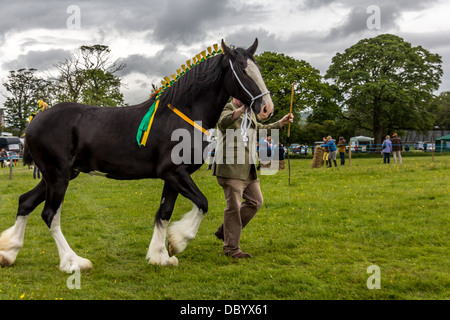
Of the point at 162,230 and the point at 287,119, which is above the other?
the point at 287,119

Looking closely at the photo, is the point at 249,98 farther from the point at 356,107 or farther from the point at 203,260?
the point at 356,107

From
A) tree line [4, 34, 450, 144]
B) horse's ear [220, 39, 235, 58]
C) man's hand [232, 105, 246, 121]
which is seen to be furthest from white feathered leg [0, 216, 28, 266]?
tree line [4, 34, 450, 144]

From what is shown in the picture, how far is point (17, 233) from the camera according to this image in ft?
18.8

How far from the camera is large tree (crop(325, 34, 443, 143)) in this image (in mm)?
45344

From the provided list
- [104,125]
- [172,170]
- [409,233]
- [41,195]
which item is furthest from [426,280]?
[41,195]

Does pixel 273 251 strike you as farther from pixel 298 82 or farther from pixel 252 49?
pixel 298 82

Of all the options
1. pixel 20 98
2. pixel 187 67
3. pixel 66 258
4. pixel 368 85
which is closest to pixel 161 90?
pixel 187 67

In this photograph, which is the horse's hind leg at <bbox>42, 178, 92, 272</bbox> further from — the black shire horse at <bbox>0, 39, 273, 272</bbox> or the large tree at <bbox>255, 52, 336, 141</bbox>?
the large tree at <bbox>255, 52, 336, 141</bbox>

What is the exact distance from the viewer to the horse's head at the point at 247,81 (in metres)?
5.04

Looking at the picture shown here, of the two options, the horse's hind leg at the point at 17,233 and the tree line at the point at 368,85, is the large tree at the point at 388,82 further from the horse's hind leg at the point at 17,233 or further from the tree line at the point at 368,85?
the horse's hind leg at the point at 17,233

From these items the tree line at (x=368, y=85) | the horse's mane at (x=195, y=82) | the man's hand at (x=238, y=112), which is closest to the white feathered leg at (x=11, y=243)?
the horse's mane at (x=195, y=82)

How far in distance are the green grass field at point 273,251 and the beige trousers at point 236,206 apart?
28 centimetres

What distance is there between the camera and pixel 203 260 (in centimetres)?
600

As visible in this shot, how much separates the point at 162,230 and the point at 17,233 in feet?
6.69
